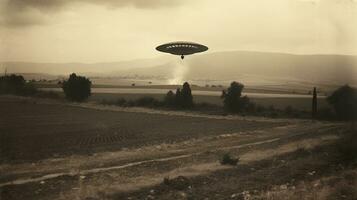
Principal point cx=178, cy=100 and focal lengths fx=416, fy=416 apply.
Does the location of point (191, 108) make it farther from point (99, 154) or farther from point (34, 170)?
point (34, 170)

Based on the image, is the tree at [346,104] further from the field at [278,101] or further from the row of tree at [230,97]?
the field at [278,101]

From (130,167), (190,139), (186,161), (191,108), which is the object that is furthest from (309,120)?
(130,167)

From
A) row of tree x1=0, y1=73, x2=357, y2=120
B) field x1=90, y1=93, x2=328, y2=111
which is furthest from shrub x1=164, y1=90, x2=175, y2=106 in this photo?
field x1=90, y1=93, x2=328, y2=111

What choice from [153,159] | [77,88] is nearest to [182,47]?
[77,88]

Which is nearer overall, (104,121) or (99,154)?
(99,154)

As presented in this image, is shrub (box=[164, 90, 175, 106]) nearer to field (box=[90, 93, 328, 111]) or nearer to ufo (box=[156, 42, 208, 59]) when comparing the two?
ufo (box=[156, 42, 208, 59])

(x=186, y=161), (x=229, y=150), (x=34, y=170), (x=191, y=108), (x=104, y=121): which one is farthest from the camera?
(x=191, y=108)

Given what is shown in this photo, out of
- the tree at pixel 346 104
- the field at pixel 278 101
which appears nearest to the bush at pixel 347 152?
the tree at pixel 346 104

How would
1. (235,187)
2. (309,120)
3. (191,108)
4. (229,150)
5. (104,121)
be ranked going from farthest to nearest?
(191,108)
(309,120)
(104,121)
(229,150)
(235,187)
